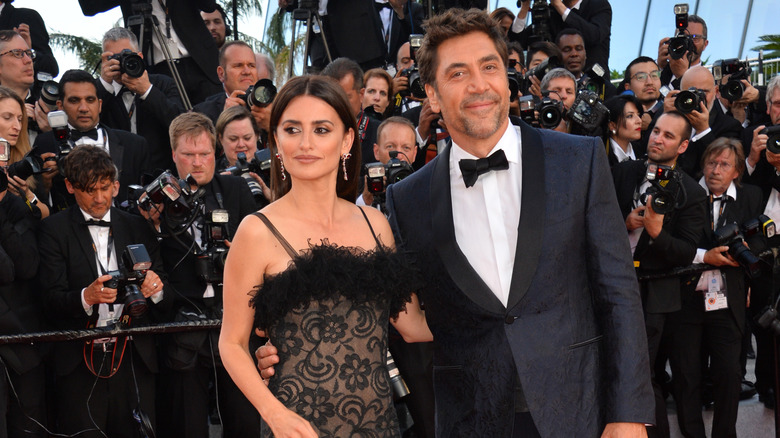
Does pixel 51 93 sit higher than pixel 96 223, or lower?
higher

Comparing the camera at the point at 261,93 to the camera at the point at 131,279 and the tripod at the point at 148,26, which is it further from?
the camera at the point at 131,279

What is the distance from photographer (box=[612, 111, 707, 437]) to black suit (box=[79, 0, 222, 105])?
3189mm

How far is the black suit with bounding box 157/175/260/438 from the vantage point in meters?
4.48

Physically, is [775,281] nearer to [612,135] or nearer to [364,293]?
[612,135]

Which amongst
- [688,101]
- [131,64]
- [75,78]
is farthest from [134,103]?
[688,101]

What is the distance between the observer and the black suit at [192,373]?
4480 mm

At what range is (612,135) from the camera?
5773mm

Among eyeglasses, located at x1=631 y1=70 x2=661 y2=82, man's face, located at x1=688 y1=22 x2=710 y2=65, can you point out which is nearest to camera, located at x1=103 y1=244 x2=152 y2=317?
eyeglasses, located at x1=631 y1=70 x2=661 y2=82

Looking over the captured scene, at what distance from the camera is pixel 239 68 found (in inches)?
238

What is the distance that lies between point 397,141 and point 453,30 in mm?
2788

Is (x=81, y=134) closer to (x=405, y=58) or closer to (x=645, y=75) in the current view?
(x=405, y=58)

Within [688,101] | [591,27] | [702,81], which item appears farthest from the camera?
[591,27]

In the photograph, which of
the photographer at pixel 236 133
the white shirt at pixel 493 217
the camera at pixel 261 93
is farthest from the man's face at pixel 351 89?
the white shirt at pixel 493 217

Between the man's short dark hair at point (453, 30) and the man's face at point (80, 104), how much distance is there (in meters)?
3.24
